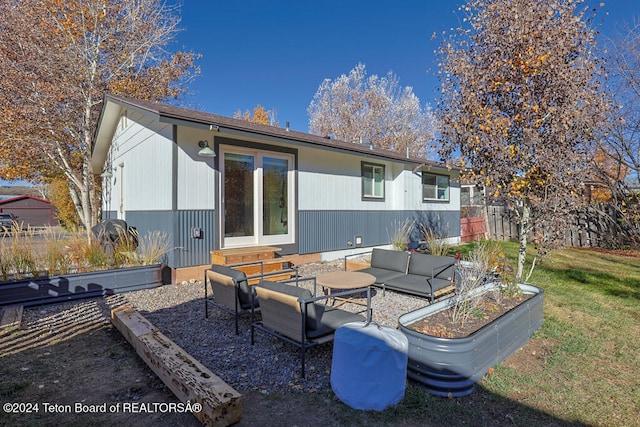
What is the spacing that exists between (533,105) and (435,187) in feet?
26.1

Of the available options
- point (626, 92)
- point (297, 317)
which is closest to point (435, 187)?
point (626, 92)

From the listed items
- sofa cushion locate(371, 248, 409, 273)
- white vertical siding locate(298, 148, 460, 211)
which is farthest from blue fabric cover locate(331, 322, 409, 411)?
white vertical siding locate(298, 148, 460, 211)

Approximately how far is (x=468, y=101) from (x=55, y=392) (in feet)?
19.1

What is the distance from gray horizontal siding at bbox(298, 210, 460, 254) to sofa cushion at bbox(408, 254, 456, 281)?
3278 millimetres

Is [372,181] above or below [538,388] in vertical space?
above

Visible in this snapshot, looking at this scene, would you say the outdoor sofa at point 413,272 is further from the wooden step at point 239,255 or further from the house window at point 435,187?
the house window at point 435,187

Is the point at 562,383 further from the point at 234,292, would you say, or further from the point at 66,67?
the point at 66,67

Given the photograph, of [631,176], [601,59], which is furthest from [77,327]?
[631,176]

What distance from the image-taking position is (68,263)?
586cm

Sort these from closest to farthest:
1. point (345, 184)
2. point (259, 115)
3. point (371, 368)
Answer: point (371, 368), point (345, 184), point (259, 115)

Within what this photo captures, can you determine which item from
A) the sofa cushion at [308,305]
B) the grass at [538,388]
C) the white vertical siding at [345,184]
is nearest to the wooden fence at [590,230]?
the white vertical siding at [345,184]

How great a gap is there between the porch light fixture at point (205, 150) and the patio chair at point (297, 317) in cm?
382

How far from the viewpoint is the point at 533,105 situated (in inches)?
185

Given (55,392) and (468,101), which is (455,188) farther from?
(55,392)
